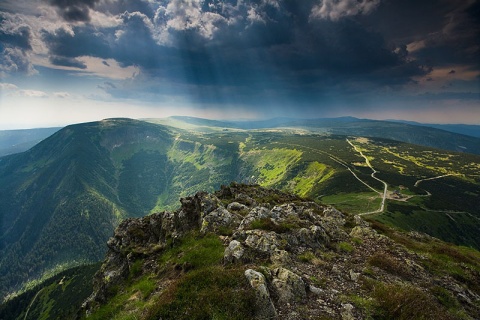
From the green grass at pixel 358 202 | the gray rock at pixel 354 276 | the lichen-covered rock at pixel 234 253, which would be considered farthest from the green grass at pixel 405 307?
the green grass at pixel 358 202

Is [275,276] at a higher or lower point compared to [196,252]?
higher

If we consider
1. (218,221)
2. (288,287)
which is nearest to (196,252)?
(218,221)

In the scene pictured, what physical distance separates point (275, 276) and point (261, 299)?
350 centimetres

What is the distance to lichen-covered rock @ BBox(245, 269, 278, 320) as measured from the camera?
1601 centimetres

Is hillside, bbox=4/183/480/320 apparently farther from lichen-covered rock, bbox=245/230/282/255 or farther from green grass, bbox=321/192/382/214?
green grass, bbox=321/192/382/214

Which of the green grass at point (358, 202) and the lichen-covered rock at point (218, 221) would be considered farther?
the green grass at point (358, 202)

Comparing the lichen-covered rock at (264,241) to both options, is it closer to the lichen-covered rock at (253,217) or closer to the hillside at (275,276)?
the hillside at (275,276)

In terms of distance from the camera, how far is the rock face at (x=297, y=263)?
693 inches

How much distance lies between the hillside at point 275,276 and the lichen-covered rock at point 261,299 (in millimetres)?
67

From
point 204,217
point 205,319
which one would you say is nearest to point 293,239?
point 204,217

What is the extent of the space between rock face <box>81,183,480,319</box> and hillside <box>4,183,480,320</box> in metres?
0.09

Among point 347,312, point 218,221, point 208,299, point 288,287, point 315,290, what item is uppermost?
point 208,299

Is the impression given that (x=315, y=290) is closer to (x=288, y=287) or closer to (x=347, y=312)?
(x=288, y=287)

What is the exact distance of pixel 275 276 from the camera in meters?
19.8
